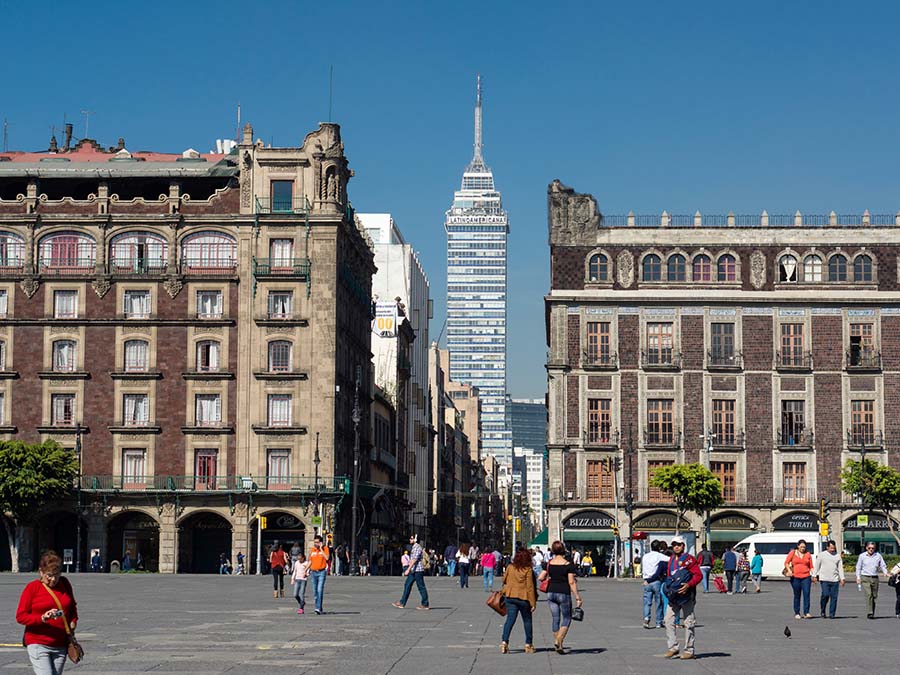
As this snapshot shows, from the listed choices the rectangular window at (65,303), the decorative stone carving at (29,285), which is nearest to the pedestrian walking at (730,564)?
the rectangular window at (65,303)

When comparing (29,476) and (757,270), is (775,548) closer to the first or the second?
(757,270)

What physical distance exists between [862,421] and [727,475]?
879 cm

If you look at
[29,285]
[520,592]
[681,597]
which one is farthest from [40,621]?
[29,285]

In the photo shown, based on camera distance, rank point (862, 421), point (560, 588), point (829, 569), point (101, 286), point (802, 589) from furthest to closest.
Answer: point (862, 421) → point (101, 286) → point (802, 589) → point (829, 569) → point (560, 588)

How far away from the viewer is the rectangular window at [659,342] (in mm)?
90500

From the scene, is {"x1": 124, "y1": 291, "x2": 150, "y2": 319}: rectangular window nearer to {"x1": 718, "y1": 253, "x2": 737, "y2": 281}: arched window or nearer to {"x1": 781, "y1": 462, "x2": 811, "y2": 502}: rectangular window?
{"x1": 718, "y1": 253, "x2": 737, "y2": 281}: arched window

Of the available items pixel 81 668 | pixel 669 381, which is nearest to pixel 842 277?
pixel 669 381

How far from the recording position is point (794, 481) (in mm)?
88938

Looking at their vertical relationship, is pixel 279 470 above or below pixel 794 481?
above

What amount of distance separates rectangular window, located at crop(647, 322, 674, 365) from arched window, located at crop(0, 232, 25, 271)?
1471 inches

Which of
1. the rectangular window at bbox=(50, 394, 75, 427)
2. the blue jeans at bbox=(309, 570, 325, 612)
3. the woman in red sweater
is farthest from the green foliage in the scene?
the woman in red sweater

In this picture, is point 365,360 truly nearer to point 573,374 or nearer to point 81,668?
point 573,374

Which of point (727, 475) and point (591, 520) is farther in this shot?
point (727, 475)

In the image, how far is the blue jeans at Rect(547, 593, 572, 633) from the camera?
961 inches
